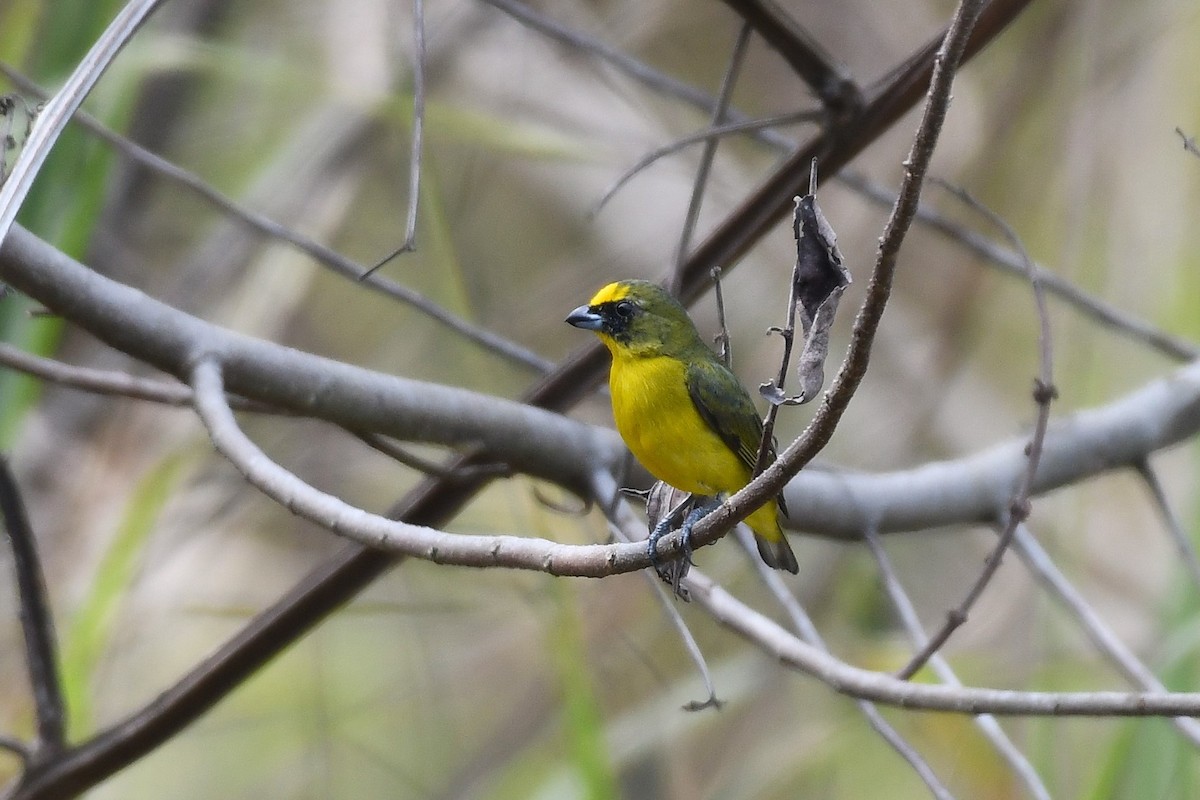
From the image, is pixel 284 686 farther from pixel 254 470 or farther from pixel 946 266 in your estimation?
pixel 254 470

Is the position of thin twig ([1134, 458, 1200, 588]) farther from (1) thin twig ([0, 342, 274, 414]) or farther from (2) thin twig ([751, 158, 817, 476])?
(1) thin twig ([0, 342, 274, 414])

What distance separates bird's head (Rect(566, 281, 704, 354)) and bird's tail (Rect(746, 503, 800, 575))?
1.36 ft

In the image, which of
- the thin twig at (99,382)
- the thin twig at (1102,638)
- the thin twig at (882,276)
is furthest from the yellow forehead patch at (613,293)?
the thin twig at (882,276)

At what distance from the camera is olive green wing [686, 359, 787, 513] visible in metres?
2.44

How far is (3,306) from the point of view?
7.33 feet

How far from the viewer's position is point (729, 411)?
8.03 feet

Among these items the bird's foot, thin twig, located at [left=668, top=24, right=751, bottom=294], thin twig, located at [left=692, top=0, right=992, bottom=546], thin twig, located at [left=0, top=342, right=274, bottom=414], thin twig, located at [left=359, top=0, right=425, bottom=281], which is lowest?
thin twig, located at [left=692, top=0, right=992, bottom=546]

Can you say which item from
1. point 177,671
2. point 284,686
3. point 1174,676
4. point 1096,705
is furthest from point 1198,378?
point 177,671

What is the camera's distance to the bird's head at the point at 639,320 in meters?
2.58

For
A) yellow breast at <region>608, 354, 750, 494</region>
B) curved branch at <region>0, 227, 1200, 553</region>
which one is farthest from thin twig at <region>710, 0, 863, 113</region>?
curved branch at <region>0, 227, 1200, 553</region>

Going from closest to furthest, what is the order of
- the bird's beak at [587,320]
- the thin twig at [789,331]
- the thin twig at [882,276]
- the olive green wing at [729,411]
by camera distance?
the thin twig at [882,276] < the thin twig at [789,331] < the olive green wing at [729,411] < the bird's beak at [587,320]

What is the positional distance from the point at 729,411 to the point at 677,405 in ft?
0.35

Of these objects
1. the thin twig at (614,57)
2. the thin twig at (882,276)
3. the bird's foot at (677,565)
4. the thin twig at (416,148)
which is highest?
the thin twig at (614,57)

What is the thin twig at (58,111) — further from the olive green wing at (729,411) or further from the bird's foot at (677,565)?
the olive green wing at (729,411)
